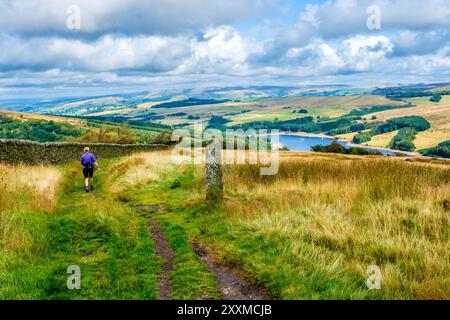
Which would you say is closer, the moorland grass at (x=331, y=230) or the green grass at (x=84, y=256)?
the moorland grass at (x=331, y=230)

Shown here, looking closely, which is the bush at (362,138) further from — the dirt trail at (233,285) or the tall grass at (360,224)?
the dirt trail at (233,285)

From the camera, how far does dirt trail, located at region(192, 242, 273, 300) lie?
526 centimetres

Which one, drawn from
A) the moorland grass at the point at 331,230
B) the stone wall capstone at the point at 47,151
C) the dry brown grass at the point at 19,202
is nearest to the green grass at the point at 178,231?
the moorland grass at the point at 331,230

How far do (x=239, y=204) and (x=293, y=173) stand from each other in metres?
4.20

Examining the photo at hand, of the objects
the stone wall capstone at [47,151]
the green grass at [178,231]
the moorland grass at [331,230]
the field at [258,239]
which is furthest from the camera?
the stone wall capstone at [47,151]

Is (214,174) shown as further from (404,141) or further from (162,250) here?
(404,141)

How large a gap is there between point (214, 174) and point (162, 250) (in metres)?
4.07

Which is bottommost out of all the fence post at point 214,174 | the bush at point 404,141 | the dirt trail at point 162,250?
the bush at point 404,141

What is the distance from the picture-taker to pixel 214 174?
37.1ft

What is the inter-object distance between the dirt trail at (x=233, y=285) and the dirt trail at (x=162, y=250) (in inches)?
28.2

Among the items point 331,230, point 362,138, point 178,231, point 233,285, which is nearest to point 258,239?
point 331,230

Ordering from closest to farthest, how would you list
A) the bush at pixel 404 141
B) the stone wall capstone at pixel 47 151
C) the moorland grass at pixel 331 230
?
the moorland grass at pixel 331 230 → the stone wall capstone at pixel 47 151 → the bush at pixel 404 141

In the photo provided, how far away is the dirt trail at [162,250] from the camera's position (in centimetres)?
556

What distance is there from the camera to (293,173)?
1334 cm
